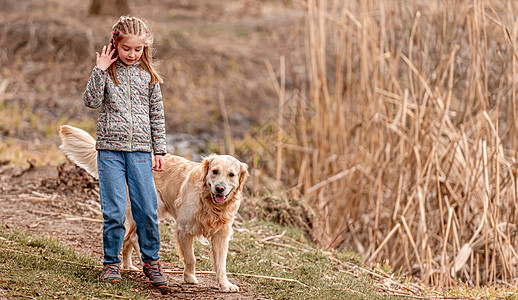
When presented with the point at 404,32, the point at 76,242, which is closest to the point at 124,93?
the point at 76,242

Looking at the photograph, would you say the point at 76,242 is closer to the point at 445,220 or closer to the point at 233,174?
the point at 233,174

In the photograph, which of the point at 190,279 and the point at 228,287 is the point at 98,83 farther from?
the point at 228,287

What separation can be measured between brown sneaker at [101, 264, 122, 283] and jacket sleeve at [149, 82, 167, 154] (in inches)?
31.0

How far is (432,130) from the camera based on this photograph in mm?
6852

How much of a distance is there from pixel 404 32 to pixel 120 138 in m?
4.36

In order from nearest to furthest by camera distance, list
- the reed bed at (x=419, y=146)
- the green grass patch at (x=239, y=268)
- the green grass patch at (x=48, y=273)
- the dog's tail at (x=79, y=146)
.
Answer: the green grass patch at (x=48, y=273), the green grass patch at (x=239, y=268), the dog's tail at (x=79, y=146), the reed bed at (x=419, y=146)

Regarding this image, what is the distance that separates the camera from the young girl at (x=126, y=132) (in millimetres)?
4035

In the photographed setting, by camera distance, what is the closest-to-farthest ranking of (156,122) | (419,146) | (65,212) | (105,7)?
(156,122) < (65,212) < (419,146) < (105,7)

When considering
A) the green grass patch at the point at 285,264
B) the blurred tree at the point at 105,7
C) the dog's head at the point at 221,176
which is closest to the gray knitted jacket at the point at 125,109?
the dog's head at the point at 221,176

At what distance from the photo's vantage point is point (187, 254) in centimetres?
439

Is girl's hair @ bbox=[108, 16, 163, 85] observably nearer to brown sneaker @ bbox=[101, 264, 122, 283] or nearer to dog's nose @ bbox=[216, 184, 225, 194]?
dog's nose @ bbox=[216, 184, 225, 194]

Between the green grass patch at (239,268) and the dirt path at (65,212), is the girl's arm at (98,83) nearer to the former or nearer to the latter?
the green grass patch at (239,268)

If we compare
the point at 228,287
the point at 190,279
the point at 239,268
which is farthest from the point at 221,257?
the point at 239,268

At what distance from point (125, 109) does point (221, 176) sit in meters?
0.73
